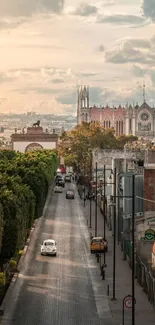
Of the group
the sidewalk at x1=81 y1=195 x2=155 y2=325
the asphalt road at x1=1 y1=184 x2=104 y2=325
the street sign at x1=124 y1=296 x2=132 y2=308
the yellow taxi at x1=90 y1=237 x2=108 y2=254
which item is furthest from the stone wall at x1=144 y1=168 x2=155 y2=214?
the street sign at x1=124 y1=296 x2=132 y2=308

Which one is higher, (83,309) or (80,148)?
(80,148)

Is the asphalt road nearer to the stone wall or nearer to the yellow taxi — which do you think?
the yellow taxi

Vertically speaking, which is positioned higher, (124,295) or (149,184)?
(149,184)

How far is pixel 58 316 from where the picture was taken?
41.2 meters

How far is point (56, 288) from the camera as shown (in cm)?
4931

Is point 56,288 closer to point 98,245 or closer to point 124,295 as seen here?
point 124,295

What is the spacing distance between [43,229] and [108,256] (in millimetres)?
20517

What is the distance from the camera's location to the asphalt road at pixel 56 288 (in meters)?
41.0

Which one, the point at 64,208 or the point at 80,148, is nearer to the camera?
the point at 64,208

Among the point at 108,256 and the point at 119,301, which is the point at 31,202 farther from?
the point at 119,301

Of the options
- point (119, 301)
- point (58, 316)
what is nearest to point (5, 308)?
point (58, 316)

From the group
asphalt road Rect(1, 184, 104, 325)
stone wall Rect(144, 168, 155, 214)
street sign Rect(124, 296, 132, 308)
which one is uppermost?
stone wall Rect(144, 168, 155, 214)

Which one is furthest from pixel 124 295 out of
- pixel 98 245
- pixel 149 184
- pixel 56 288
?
pixel 149 184

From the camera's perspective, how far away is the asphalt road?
40975 mm
